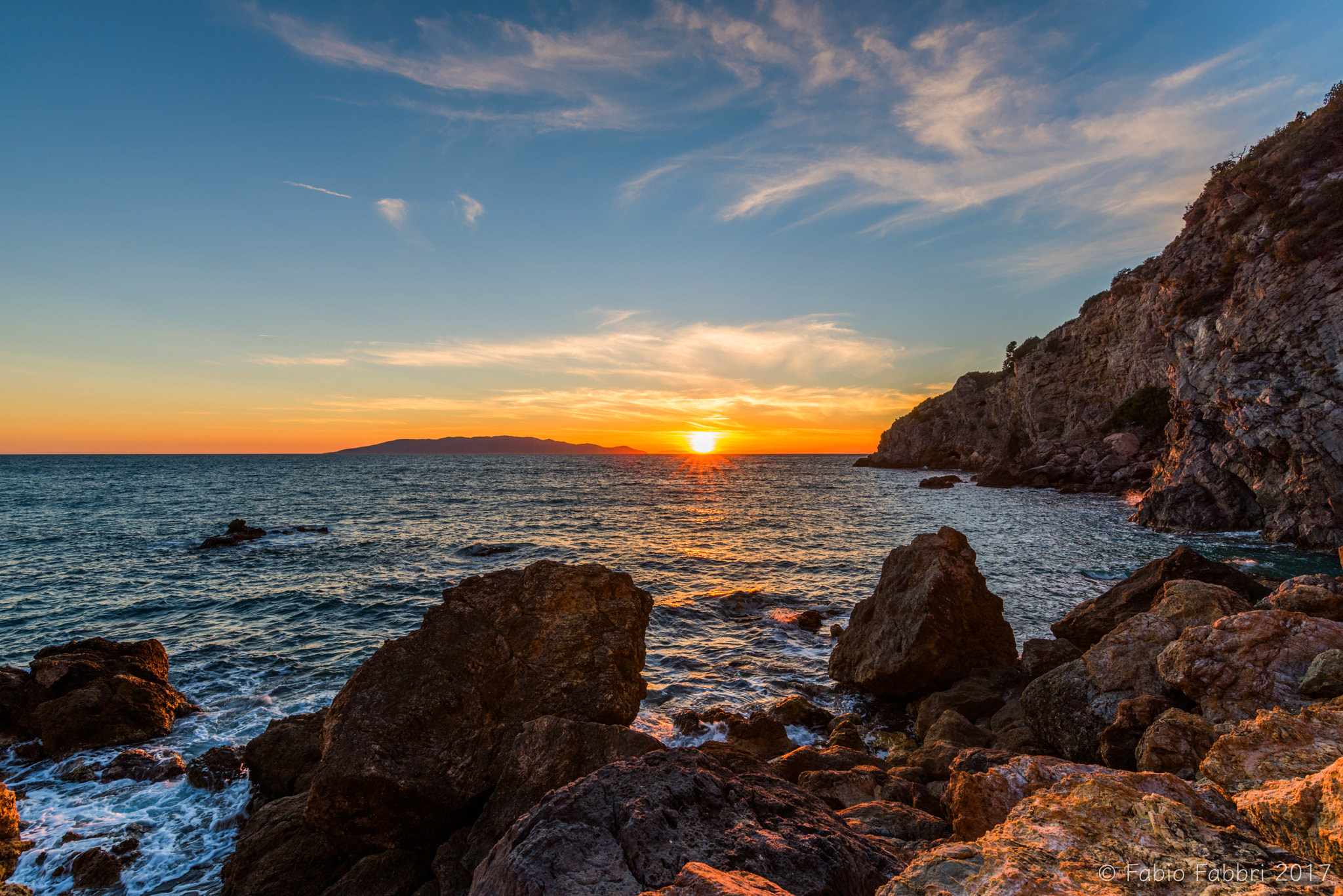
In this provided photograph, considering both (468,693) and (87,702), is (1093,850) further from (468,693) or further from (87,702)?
(87,702)

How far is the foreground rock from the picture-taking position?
1147cm

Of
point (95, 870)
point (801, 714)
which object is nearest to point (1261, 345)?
point (801, 714)

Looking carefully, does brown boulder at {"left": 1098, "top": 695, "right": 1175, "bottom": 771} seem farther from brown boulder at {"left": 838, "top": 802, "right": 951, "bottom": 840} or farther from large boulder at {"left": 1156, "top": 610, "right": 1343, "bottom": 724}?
brown boulder at {"left": 838, "top": 802, "right": 951, "bottom": 840}

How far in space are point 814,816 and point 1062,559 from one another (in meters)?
28.9

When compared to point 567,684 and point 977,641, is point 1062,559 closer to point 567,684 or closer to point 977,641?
point 977,641

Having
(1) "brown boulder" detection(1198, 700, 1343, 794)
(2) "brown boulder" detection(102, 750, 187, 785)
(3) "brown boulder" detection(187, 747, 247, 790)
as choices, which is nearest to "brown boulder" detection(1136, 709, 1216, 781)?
(1) "brown boulder" detection(1198, 700, 1343, 794)

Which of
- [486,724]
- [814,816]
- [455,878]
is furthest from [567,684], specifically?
[814,816]

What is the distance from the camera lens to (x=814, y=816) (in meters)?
4.91

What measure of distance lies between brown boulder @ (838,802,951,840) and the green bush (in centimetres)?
7019

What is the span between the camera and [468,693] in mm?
7902

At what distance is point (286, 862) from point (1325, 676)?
1228 cm

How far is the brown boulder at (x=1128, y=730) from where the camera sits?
6.91 m

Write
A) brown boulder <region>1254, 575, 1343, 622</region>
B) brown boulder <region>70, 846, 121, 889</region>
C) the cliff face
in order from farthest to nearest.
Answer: the cliff face < brown boulder <region>1254, 575, 1343, 622</region> < brown boulder <region>70, 846, 121, 889</region>

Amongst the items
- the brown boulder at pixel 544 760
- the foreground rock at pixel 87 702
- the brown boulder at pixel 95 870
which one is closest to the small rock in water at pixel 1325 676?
the brown boulder at pixel 544 760
